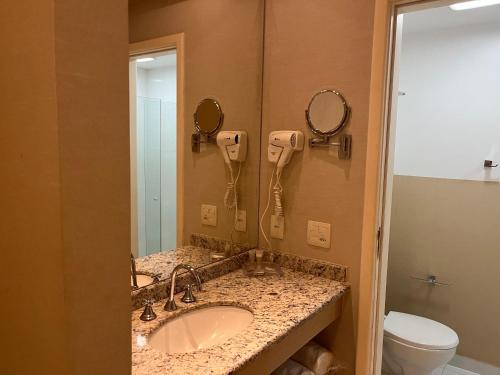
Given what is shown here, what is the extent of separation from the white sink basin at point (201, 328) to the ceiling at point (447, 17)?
194cm

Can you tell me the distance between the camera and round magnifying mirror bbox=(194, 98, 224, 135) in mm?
1659

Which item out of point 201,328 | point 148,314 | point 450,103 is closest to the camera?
point 148,314

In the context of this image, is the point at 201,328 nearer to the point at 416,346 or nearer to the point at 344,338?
the point at 344,338

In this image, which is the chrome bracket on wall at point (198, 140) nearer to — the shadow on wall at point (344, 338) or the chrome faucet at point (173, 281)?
the chrome faucet at point (173, 281)

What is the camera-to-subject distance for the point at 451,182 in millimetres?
2664

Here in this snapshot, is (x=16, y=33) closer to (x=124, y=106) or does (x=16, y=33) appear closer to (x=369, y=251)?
(x=124, y=106)

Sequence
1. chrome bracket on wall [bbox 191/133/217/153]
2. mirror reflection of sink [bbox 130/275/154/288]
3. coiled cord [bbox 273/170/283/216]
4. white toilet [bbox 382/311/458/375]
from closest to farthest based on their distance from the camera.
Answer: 1. mirror reflection of sink [bbox 130/275/154/288]
2. chrome bracket on wall [bbox 191/133/217/153]
3. coiled cord [bbox 273/170/283/216]
4. white toilet [bbox 382/311/458/375]

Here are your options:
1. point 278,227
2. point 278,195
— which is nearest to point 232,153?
point 278,195

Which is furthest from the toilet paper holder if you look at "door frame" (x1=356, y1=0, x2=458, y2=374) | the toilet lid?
"door frame" (x1=356, y1=0, x2=458, y2=374)

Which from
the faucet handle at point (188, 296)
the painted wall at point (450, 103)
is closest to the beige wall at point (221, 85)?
the faucet handle at point (188, 296)

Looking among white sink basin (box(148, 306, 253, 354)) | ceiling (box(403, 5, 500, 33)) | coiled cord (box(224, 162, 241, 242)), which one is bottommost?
white sink basin (box(148, 306, 253, 354))

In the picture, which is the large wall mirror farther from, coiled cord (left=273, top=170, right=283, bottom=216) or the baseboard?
the baseboard

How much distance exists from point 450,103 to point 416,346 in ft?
5.21

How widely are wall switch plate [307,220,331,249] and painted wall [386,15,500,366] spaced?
1424 mm
